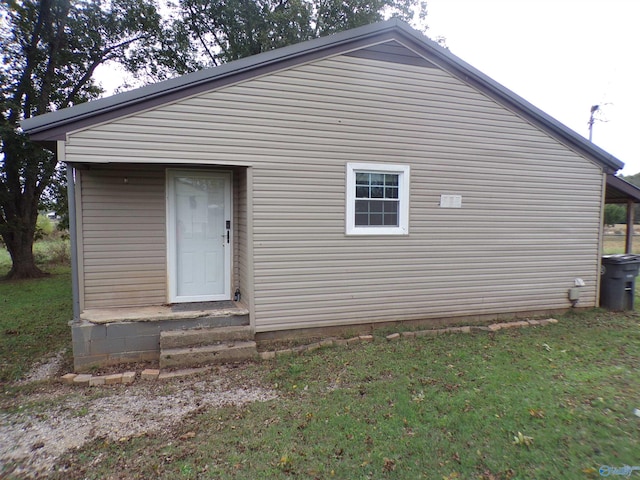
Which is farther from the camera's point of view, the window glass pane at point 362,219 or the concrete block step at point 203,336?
the window glass pane at point 362,219

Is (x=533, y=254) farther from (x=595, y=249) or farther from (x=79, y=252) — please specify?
(x=79, y=252)

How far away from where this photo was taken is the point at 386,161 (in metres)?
5.49

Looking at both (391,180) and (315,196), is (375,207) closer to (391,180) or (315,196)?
(391,180)

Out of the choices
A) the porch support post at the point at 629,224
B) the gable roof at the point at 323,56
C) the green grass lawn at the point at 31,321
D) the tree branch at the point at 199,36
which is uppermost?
the tree branch at the point at 199,36

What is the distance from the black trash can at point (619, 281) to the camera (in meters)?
6.76

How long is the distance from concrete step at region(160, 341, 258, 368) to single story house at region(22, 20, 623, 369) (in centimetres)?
26

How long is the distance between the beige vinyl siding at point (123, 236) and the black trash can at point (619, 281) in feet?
25.8

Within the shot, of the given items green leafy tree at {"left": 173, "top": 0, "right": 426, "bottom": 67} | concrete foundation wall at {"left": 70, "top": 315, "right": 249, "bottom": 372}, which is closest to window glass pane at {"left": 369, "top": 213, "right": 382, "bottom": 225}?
concrete foundation wall at {"left": 70, "top": 315, "right": 249, "bottom": 372}

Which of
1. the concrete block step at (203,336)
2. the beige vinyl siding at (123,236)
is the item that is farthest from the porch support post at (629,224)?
the beige vinyl siding at (123,236)

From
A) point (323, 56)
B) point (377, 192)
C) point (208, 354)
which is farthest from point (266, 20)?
point (208, 354)

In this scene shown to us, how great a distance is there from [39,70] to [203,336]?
1175 centimetres

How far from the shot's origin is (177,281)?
18.0 feet

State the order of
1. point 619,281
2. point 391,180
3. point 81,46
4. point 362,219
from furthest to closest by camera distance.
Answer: point 81,46
point 619,281
point 391,180
point 362,219

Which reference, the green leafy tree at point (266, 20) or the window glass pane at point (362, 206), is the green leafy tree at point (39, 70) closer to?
the green leafy tree at point (266, 20)
